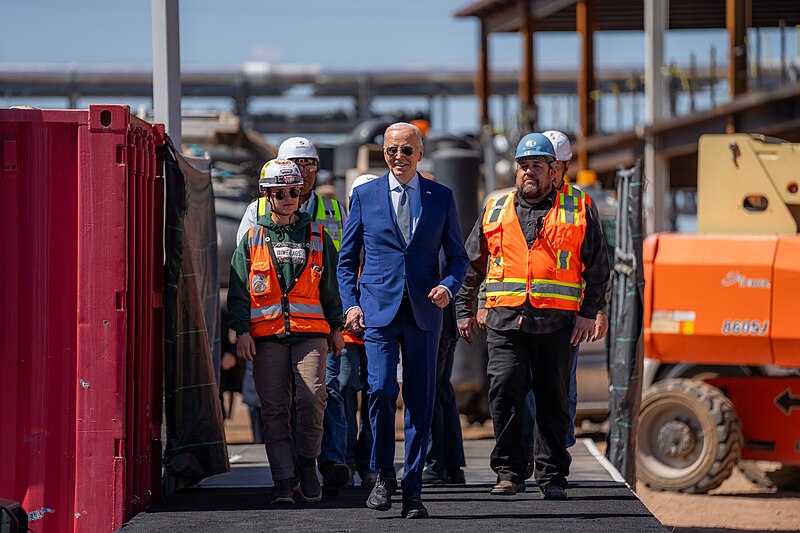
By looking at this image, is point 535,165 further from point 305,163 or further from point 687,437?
point 687,437

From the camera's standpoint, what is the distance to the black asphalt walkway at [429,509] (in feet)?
25.1

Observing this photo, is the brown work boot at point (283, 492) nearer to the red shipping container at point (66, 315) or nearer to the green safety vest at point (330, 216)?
the red shipping container at point (66, 315)

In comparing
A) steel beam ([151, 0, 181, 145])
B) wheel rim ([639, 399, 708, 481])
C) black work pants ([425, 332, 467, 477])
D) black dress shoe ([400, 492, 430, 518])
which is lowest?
wheel rim ([639, 399, 708, 481])

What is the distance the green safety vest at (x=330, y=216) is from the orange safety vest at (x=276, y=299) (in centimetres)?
67

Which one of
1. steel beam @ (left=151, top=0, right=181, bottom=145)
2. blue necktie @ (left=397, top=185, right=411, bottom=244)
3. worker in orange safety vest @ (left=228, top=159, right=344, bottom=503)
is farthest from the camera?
steel beam @ (left=151, top=0, right=181, bottom=145)

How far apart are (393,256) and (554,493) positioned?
1.79 meters

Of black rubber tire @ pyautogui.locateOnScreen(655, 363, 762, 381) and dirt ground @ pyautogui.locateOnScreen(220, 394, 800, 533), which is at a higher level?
black rubber tire @ pyautogui.locateOnScreen(655, 363, 762, 381)

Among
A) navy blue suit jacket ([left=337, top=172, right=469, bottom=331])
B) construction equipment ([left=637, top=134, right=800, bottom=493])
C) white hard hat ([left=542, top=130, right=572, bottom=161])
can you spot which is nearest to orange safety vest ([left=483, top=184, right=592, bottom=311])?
navy blue suit jacket ([left=337, top=172, right=469, bottom=331])

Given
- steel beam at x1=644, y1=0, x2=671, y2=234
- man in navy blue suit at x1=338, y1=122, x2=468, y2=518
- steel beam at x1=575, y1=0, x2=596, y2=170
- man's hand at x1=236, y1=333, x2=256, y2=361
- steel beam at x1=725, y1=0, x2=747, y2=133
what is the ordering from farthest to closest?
steel beam at x1=575, y1=0, x2=596, y2=170
steel beam at x1=644, y1=0, x2=671, y2=234
steel beam at x1=725, y1=0, x2=747, y2=133
man's hand at x1=236, y1=333, x2=256, y2=361
man in navy blue suit at x1=338, y1=122, x2=468, y2=518

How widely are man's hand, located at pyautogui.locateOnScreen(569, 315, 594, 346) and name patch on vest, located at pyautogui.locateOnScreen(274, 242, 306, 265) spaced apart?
1.69 metres

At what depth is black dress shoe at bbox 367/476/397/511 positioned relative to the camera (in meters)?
8.08

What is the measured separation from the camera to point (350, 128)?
38656 mm

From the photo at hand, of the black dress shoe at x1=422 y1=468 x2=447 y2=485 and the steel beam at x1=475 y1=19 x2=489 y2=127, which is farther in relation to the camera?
the steel beam at x1=475 y1=19 x2=489 y2=127

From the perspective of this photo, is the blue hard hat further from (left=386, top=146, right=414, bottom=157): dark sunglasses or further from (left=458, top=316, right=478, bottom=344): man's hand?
(left=458, top=316, right=478, bottom=344): man's hand
